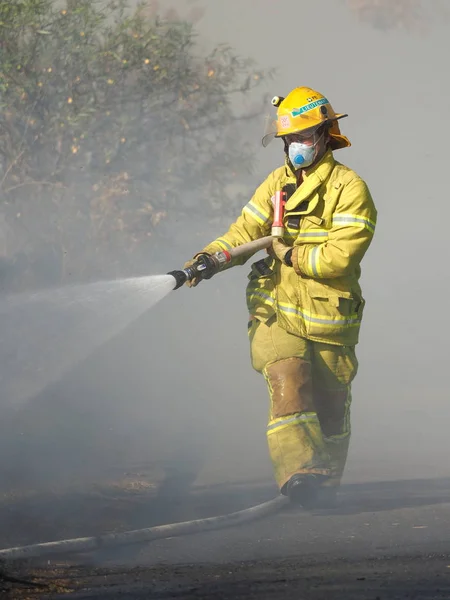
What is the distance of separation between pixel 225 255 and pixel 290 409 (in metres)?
0.78

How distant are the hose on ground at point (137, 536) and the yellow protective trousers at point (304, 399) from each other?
255mm

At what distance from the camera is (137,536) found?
182 inches

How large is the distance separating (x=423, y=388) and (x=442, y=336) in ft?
14.2

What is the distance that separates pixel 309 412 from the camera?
5.78 m

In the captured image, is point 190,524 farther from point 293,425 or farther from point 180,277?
point 180,277

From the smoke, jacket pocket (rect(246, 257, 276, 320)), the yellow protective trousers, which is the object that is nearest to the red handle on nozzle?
jacket pocket (rect(246, 257, 276, 320))

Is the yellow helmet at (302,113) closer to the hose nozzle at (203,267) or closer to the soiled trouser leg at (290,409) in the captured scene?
the hose nozzle at (203,267)

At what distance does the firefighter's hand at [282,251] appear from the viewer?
572 centimetres

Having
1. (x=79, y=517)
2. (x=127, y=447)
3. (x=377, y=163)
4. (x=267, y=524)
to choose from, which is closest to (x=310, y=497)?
(x=267, y=524)

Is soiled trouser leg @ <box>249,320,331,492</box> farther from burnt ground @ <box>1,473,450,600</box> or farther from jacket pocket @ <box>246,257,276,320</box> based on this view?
burnt ground @ <box>1,473,450,600</box>

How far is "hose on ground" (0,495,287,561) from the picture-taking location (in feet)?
14.0

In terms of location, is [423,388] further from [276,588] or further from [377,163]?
[276,588]

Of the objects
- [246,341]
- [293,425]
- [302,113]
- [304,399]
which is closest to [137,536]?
[293,425]

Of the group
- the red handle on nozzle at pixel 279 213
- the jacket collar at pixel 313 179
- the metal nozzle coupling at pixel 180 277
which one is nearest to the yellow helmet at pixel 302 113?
the jacket collar at pixel 313 179
